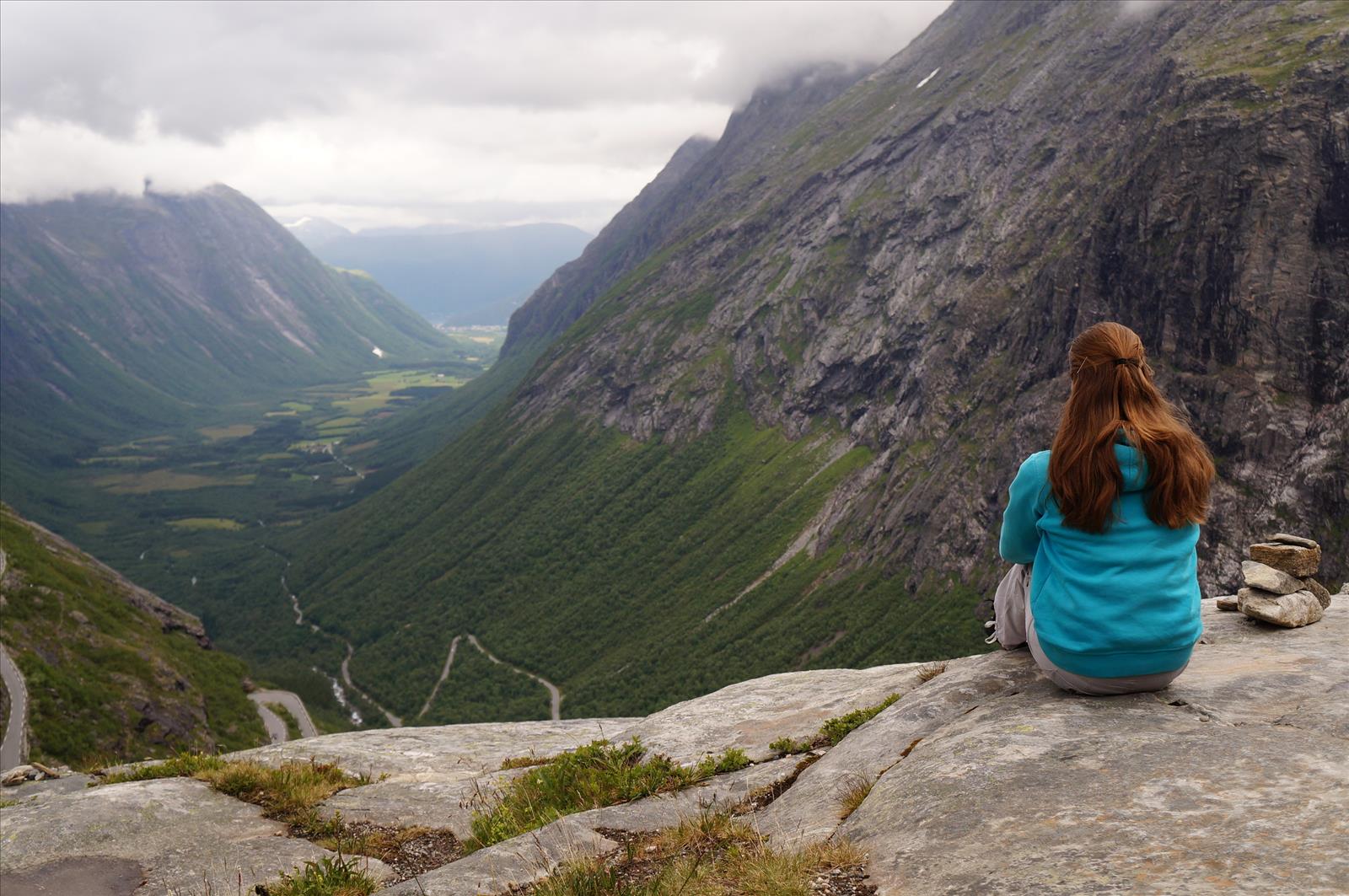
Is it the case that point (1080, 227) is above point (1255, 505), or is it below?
above

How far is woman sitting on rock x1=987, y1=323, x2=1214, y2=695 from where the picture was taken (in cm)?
985

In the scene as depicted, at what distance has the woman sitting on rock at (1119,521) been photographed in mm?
9852

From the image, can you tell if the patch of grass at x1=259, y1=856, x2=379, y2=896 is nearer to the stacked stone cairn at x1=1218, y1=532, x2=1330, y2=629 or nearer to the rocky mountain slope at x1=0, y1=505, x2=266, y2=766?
the stacked stone cairn at x1=1218, y1=532, x2=1330, y2=629

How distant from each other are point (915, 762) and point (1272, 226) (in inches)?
6240

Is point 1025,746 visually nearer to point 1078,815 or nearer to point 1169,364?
A: point 1078,815

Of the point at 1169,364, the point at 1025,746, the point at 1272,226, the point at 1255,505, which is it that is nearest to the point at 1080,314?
the point at 1169,364

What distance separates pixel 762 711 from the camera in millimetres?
17719

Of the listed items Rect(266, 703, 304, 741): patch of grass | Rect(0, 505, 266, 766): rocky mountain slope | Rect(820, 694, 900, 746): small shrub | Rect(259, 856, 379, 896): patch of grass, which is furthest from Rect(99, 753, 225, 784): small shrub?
Rect(266, 703, 304, 741): patch of grass

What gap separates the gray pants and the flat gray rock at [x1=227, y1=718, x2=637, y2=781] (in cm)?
1082

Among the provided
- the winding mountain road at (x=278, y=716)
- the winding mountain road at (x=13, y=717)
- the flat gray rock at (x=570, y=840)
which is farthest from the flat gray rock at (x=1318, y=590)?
the winding mountain road at (x=278, y=716)

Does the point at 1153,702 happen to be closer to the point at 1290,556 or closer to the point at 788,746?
the point at 788,746

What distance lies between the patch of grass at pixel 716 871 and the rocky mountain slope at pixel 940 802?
0.07 meters

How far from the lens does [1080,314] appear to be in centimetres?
16225

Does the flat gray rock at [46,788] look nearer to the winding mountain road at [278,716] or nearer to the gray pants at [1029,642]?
the gray pants at [1029,642]
